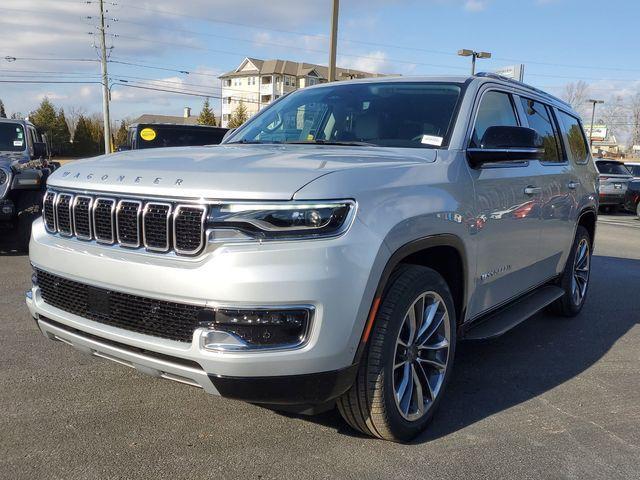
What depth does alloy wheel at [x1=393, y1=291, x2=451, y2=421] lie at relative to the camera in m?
3.07

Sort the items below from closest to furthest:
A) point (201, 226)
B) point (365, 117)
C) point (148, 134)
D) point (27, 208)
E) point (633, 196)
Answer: point (201, 226) → point (365, 117) → point (27, 208) → point (148, 134) → point (633, 196)

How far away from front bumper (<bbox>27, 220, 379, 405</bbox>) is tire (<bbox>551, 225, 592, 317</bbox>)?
3.59 m

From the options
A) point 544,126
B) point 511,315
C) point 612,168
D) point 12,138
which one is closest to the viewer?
point 511,315

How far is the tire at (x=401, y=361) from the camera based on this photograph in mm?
2799

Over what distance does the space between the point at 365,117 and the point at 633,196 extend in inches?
681

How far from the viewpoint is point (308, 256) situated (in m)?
2.45

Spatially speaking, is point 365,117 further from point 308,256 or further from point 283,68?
point 283,68

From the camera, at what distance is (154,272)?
8.46 feet

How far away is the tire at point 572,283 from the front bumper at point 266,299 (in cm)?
359

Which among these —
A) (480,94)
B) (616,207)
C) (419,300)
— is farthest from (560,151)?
(616,207)

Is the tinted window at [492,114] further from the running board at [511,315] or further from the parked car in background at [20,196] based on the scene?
the parked car in background at [20,196]

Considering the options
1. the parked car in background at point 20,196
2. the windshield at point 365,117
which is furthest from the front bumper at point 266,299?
the parked car in background at point 20,196

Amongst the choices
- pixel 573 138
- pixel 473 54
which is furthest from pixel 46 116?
pixel 573 138

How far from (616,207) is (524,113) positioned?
18.5m
